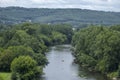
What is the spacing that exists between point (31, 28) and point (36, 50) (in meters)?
40.8

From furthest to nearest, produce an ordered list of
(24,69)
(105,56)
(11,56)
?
(105,56) → (11,56) → (24,69)

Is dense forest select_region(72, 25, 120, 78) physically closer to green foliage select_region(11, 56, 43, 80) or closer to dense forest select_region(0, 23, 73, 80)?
dense forest select_region(0, 23, 73, 80)

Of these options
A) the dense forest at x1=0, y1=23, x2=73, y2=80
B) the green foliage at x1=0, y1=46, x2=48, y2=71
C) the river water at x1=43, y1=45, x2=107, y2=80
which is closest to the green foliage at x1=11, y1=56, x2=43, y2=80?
the dense forest at x1=0, y1=23, x2=73, y2=80

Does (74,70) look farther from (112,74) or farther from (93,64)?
(112,74)

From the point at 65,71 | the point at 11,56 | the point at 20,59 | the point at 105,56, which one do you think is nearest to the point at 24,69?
the point at 20,59

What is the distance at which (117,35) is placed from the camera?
356ft

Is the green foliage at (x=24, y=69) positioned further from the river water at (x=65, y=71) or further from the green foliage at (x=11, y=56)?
the green foliage at (x=11, y=56)

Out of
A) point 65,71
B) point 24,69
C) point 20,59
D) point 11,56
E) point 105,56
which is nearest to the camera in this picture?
point 24,69

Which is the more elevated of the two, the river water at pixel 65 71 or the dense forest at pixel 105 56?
the dense forest at pixel 105 56

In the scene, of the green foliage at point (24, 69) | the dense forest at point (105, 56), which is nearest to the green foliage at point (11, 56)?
the green foliage at point (24, 69)

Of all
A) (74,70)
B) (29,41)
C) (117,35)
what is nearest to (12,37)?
(29,41)

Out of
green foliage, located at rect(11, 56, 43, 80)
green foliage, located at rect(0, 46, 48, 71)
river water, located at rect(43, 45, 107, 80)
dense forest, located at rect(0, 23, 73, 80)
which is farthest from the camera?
green foliage, located at rect(0, 46, 48, 71)

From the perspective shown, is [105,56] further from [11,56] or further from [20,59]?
[20,59]

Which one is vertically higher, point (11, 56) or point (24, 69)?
point (24, 69)
